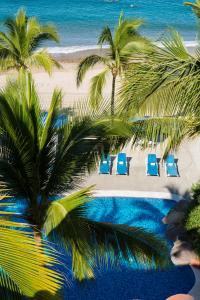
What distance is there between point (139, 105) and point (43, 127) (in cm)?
149

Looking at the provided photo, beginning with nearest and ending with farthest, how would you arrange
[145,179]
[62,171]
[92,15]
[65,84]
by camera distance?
A: [62,171] < [145,179] < [65,84] < [92,15]

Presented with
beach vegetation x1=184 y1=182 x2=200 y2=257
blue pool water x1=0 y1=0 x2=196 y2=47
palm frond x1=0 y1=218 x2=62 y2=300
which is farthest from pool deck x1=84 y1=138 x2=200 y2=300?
blue pool water x1=0 y1=0 x2=196 y2=47

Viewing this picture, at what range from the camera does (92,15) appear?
1885 inches

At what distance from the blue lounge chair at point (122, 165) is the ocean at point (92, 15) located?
70.3ft

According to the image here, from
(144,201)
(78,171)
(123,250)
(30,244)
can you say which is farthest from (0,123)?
(144,201)

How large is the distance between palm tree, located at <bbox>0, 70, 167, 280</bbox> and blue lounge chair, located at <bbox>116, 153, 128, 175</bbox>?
319 inches

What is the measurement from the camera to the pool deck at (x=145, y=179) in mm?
13492

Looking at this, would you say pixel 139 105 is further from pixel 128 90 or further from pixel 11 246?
pixel 11 246

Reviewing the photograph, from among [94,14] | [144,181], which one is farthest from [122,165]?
[94,14]

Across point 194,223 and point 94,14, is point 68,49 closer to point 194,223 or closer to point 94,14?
point 94,14

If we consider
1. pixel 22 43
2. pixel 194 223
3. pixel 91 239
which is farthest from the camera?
pixel 22 43

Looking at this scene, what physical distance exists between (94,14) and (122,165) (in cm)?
3832

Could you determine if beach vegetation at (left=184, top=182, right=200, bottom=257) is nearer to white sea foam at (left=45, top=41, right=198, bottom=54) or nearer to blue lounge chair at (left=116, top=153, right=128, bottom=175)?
blue lounge chair at (left=116, top=153, right=128, bottom=175)

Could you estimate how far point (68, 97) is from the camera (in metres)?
22.7
